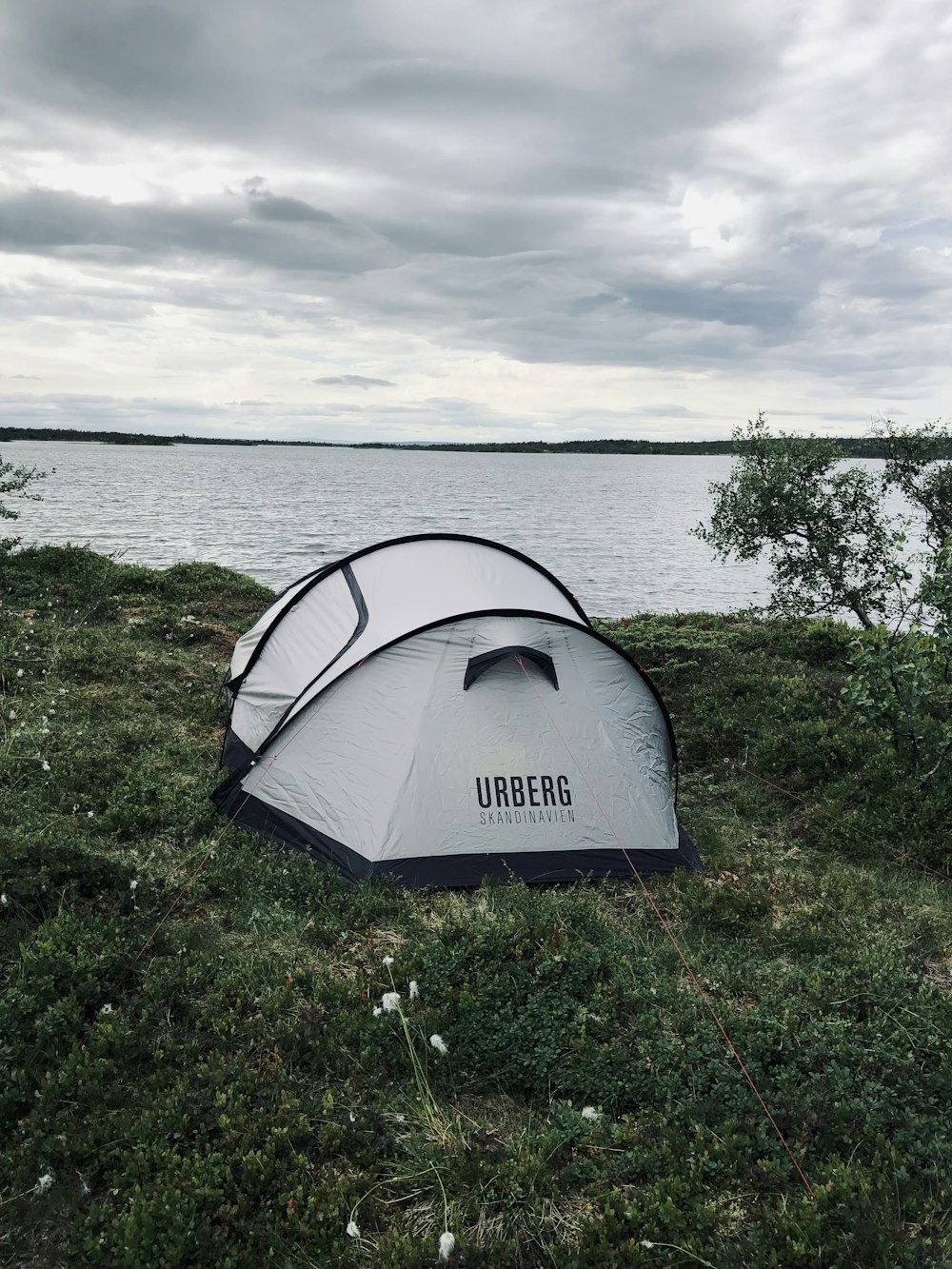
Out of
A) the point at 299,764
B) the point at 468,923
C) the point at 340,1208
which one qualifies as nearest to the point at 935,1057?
the point at 468,923

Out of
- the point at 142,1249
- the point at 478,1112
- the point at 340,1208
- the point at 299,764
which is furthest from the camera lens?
the point at 299,764

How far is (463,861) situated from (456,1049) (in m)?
2.10

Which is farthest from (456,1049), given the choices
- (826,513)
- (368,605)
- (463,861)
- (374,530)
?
(374,530)

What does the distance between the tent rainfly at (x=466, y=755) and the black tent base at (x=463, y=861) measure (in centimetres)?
1

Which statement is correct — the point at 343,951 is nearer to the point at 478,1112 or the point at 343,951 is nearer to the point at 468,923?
the point at 468,923

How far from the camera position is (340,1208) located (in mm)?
3832

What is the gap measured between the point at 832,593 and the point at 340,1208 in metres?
13.2

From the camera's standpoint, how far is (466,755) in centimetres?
709

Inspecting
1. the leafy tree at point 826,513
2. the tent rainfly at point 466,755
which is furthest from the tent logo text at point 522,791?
the leafy tree at point 826,513

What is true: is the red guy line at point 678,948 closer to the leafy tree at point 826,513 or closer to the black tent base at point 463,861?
the black tent base at point 463,861

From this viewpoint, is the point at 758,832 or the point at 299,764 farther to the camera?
the point at 758,832

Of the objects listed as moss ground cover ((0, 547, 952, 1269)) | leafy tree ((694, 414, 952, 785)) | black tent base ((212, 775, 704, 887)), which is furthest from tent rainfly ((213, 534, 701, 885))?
leafy tree ((694, 414, 952, 785))

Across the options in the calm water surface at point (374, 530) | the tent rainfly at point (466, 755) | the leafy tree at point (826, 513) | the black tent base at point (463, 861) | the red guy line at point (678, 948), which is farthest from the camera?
the calm water surface at point (374, 530)

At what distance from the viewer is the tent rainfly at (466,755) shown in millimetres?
6930
